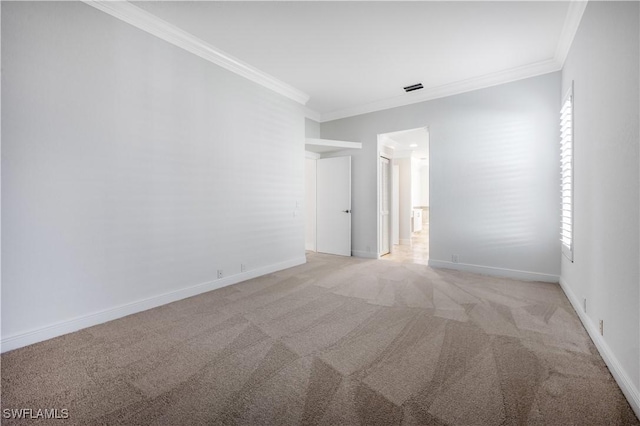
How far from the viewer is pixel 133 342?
2.31 m

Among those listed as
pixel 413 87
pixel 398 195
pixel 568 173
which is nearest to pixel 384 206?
pixel 398 195

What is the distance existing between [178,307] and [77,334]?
84 centimetres

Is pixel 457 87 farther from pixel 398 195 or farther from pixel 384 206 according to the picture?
pixel 398 195

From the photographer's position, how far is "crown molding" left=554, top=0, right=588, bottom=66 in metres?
2.66

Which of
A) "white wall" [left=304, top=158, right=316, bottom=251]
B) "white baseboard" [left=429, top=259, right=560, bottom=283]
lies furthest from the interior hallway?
"white wall" [left=304, top=158, right=316, bottom=251]

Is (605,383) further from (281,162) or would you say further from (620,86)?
(281,162)

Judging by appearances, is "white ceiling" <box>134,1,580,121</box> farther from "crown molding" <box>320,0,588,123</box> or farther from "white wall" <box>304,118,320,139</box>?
"white wall" <box>304,118,320,139</box>

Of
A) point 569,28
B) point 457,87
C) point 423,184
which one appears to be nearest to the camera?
point 569,28

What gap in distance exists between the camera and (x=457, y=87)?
14.8 feet

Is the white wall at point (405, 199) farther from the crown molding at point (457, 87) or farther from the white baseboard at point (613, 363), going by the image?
the white baseboard at point (613, 363)

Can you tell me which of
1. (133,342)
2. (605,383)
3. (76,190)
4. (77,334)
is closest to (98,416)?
(133,342)

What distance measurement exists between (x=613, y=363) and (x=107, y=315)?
4.03 m

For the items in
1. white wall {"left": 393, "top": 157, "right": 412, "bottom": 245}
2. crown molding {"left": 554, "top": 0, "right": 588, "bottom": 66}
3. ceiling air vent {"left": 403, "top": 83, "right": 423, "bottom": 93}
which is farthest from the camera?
white wall {"left": 393, "top": 157, "right": 412, "bottom": 245}

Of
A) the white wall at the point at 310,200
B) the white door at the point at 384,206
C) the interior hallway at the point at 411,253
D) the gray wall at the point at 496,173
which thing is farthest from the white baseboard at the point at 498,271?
the white wall at the point at 310,200
